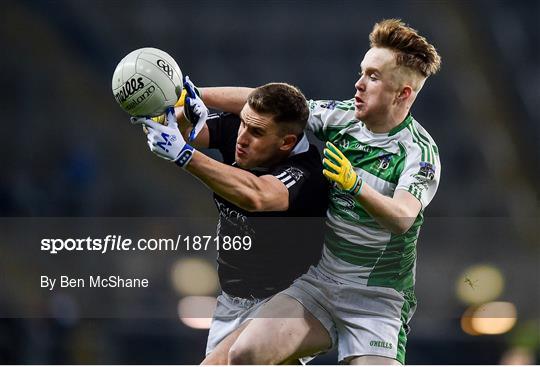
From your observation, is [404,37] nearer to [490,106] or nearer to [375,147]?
[375,147]

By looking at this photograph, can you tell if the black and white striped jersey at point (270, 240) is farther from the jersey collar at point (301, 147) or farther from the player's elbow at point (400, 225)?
the player's elbow at point (400, 225)

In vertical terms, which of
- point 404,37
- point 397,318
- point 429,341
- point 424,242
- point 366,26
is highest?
point 366,26

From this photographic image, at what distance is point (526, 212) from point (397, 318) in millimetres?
4455

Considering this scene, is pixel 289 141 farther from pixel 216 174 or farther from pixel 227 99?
pixel 216 174

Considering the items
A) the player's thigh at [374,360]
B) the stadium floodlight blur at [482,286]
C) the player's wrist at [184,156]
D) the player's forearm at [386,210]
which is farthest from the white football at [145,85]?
the stadium floodlight blur at [482,286]

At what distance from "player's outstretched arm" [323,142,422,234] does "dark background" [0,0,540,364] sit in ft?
13.1

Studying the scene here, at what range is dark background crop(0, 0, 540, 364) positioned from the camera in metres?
8.28

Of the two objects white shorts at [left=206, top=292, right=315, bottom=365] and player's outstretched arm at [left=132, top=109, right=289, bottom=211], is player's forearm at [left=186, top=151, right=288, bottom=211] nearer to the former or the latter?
player's outstretched arm at [left=132, top=109, right=289, bottom=211]

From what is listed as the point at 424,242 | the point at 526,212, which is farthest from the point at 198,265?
the point at 526,212

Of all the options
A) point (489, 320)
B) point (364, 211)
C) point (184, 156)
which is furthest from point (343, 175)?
point (489, 320)

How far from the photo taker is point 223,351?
4.48 m

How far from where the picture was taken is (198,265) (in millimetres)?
8477

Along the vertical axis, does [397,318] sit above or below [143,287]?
below

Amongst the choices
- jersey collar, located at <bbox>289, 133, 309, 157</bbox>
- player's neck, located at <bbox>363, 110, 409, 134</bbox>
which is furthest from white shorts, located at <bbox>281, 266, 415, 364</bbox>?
player's neck, located at <bbox>363, 110, 409, 134</bbox>
